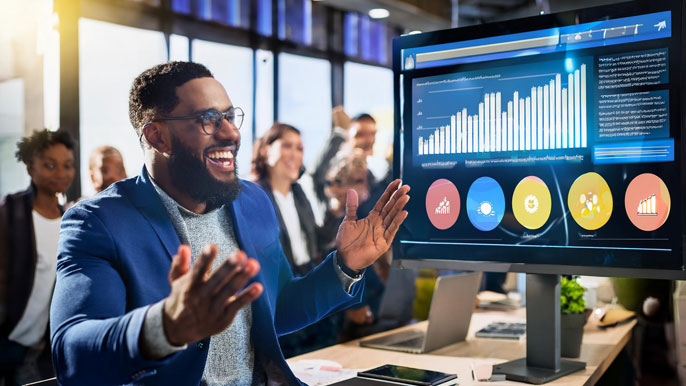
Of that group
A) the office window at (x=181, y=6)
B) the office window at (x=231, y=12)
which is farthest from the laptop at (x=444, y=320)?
the office window at (x=231, y=12)

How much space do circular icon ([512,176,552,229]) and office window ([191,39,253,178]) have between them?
71cm

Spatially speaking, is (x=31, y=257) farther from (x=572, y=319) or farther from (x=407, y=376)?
(x=572, y=319)

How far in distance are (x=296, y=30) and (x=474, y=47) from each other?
238 cm

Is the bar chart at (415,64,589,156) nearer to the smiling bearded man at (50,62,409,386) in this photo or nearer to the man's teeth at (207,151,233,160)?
the smiling bearded man at (50,62,409,386)

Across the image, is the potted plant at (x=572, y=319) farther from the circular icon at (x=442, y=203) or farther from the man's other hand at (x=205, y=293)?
the man's other hand at (x=205, y=293)

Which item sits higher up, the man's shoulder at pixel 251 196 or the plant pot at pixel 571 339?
the man's shoulder at pixel 251 196

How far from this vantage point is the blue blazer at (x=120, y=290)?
3.58 ft

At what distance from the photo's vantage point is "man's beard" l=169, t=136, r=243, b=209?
4.29ft

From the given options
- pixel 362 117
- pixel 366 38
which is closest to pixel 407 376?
pixel 362 117

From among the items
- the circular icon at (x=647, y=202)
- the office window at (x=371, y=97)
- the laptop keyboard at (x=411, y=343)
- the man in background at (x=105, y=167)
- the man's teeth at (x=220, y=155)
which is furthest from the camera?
the office window at (x=371, y=97)

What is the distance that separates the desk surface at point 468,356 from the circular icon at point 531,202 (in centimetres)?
43

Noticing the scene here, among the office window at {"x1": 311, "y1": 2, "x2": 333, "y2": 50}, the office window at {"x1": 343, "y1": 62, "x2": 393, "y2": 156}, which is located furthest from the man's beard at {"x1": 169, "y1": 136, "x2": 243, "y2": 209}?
the office window at {"x1": 343, "y1": 62, "x2": 393, "y2": 156}

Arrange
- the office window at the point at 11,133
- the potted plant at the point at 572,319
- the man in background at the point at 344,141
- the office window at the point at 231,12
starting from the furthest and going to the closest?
the man in background at the point at 344,141 → the office window at the point at 231,12 → the office window at the point at 11,133 → the potted plant at the point at 572,319

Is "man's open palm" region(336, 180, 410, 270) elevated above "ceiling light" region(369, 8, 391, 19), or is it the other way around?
"ceiling light" region(369, 8, 391, 19)
